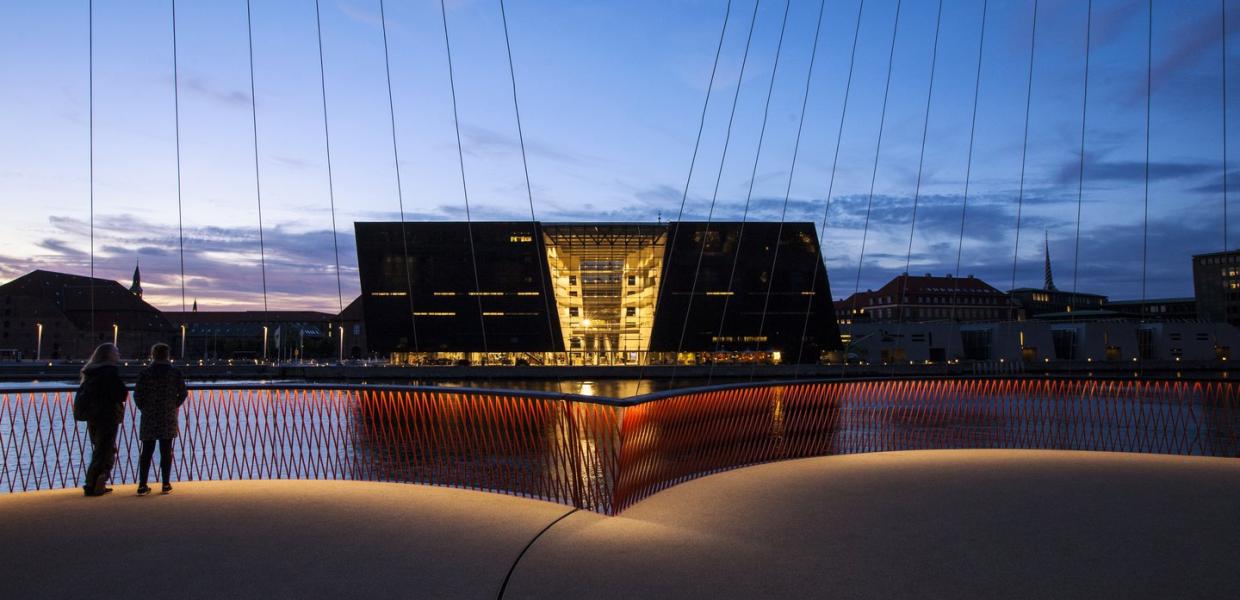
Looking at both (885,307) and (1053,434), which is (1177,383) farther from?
(885,307)

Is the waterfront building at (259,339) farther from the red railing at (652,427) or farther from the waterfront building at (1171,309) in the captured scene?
the waterfront building at (1171,309)

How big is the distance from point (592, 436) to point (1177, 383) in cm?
896

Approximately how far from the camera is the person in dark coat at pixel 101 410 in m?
6.58

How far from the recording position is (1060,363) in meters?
66.4

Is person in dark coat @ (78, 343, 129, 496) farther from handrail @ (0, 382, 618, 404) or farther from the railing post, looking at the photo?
the railing post

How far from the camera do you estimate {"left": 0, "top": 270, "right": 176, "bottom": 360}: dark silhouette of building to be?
9450cm

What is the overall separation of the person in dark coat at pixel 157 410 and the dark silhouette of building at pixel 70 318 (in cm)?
9979

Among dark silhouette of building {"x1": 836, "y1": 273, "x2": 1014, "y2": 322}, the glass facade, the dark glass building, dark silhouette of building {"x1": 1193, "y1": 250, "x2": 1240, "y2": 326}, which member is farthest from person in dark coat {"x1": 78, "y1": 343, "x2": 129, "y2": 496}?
dark silhouette of building {"x1": 836, "y1": 273, "x2": 1014, "y2": 322}

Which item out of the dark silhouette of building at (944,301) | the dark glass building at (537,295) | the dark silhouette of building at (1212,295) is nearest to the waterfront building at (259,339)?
the dark glass building at (537,295)

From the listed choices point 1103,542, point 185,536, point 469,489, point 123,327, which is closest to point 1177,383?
point 1103,542

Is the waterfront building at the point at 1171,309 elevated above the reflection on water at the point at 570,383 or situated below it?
above

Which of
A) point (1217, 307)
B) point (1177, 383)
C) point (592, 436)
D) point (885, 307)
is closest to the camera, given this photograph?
point (592, 436)

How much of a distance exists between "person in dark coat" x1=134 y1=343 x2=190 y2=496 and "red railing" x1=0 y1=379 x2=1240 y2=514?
181 mm

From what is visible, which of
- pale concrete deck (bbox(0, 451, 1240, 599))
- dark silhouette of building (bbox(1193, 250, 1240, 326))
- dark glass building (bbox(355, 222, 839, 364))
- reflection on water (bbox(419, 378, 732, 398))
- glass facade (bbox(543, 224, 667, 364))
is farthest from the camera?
glass facade (bbox(543, 224, 667, 364))
